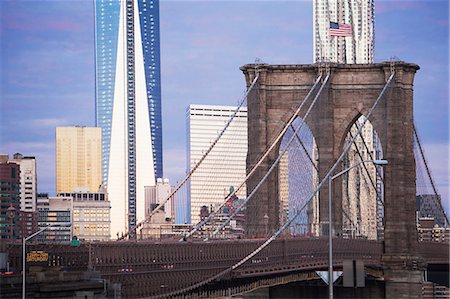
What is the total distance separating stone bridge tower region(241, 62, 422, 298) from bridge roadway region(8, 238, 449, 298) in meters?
3.05

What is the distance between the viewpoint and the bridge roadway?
73.4 metres

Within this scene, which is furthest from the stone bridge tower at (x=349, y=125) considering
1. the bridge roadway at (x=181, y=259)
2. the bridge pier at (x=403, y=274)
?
the bridge roadway at (x=181, y=259)

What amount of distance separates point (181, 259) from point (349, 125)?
36277 mm

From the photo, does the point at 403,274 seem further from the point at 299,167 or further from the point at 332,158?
the point at 299,167

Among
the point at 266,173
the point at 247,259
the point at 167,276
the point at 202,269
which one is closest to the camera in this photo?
the point at 167,276

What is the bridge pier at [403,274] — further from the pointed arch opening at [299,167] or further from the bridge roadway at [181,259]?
the pointed arch opening at [299,167]

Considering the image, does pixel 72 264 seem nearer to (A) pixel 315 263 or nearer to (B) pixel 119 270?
(B) pixel 119 270

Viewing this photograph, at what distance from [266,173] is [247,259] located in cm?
1863

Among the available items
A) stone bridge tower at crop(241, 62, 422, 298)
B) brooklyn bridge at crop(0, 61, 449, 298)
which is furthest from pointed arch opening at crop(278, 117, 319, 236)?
stone bridge tower at crop(241, 62, 422, 298)

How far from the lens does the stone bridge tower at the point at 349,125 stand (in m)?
114

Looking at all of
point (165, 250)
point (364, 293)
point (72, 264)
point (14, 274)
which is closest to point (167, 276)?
point (165, 250)

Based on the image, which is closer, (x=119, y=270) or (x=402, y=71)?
(x=119, y=270)

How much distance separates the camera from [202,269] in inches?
3383

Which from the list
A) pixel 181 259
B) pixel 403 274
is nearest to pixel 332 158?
pixel 403 274
